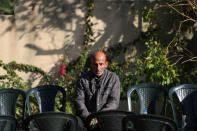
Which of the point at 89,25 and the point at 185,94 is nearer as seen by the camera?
the point at 185,94

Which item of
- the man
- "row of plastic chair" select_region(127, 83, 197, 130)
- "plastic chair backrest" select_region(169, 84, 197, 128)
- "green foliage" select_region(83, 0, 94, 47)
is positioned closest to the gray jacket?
the man

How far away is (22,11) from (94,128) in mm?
3450

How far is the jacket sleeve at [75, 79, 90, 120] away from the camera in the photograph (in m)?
4.00

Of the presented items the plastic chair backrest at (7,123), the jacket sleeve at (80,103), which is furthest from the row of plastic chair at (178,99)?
the plastic chair backrest at (7,123)

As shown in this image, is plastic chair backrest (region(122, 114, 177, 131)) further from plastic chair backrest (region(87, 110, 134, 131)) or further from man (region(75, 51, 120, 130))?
man (region(75, 51, 120, 130))

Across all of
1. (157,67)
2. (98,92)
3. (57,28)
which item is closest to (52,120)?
(98,92)

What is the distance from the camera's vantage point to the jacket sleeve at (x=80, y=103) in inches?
157

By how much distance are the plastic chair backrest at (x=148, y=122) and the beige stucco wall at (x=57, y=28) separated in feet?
12.5

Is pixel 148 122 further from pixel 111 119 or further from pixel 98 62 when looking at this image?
pixel 98 62

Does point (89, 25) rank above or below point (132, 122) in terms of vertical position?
above

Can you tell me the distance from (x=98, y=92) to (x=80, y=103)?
11.4 inches

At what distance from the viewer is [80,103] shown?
4094 millimetres

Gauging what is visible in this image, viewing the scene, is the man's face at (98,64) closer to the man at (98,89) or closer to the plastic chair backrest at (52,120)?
the man at (98,89)

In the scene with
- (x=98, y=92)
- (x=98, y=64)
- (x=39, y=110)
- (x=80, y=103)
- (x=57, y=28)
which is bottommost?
(x=39, y=110)
